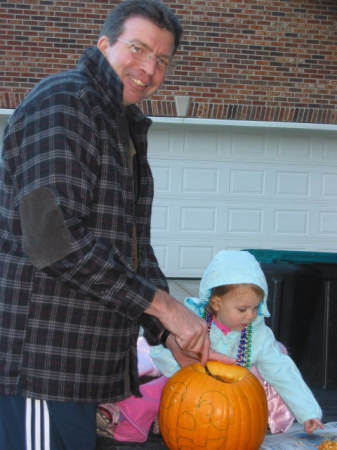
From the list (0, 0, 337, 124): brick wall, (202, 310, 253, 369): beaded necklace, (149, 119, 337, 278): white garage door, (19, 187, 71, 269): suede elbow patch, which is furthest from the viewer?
(149, 119, 337, 278): white garage door

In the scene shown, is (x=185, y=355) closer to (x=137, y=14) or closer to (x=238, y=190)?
(x=137, y=14)

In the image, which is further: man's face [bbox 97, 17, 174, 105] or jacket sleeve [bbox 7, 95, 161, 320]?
man's face [bbox 97, 17, 174, 105]

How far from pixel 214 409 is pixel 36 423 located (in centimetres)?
102

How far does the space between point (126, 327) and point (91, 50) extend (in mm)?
919

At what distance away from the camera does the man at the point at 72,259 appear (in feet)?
5.99

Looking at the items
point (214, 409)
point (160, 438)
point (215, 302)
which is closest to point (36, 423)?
point (214, 409)

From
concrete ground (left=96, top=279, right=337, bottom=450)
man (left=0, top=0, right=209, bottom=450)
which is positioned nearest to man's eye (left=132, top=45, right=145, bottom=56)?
man (left=0, top=0, right=209, bottom=450)

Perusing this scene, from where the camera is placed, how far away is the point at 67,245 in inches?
70.7

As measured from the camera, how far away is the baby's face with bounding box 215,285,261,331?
3119 millimetres

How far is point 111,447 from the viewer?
10.6 feet

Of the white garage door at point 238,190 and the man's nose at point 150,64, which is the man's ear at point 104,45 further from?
the white garage door at point 238,190

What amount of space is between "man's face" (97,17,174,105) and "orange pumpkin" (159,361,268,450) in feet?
4.27

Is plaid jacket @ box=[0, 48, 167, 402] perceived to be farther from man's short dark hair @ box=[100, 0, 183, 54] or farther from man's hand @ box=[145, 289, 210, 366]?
man's short dark hair @ box=[100, 0, 183, 54]

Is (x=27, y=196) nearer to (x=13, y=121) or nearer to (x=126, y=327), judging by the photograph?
(x=13, y=121)
